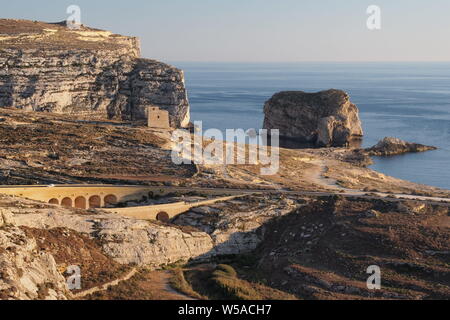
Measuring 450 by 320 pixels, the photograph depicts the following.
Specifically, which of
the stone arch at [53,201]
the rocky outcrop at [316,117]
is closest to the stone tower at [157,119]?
the stone arch at [53,201]

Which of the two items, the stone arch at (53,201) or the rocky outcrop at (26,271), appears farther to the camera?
the stone arch at (53,201)

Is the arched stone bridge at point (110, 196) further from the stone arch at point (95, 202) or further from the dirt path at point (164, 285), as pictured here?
the dirt path at point (164, 285)

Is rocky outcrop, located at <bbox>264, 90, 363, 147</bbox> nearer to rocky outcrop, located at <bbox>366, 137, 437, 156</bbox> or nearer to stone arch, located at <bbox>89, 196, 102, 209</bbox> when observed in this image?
rocky outcrop, located at <bbox>366, 137, 437, 156</bbox>

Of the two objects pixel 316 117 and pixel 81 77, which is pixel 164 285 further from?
pixel 316 117

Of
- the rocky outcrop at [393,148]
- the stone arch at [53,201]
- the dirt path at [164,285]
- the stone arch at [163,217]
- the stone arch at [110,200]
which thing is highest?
the stone arch at [53,201]

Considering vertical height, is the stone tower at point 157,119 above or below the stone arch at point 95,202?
above

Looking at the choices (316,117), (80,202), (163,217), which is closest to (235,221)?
(163,217)

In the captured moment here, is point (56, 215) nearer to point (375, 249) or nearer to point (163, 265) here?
point (163, 265)
